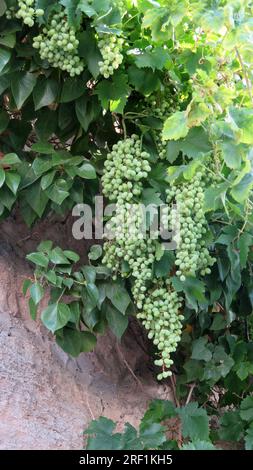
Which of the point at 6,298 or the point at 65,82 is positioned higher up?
the point at 65,82

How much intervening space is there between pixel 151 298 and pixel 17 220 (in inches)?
21.4

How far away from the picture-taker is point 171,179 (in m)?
1.21

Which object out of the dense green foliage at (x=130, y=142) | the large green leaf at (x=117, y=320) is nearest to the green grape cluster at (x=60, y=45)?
the dense green foliage at (x=130, y=142)

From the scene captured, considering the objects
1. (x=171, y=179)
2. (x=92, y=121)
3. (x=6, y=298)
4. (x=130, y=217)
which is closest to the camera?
(x=171, y=179)

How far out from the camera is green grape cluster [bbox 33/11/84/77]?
1.24 meters

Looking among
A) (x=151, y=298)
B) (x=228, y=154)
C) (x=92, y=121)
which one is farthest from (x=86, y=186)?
(x=228, y=154)

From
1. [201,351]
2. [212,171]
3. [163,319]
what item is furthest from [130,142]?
[201,351]

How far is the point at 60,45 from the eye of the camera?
125 cm

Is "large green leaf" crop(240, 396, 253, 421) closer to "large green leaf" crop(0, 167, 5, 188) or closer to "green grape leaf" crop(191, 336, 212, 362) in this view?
"green grape leaf" crop(191, 336, 212, 362)

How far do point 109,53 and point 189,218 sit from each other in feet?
1.23

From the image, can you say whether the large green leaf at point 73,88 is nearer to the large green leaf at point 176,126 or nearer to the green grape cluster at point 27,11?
the green grape cluster at point 27,11

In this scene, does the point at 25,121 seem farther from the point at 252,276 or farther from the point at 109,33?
the point at 252,276

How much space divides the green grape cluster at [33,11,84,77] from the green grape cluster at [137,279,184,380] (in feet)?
1.69

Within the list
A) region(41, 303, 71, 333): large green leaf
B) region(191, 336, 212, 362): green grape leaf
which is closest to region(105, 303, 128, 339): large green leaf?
region(41, 303, 71, 333): large green leaf
